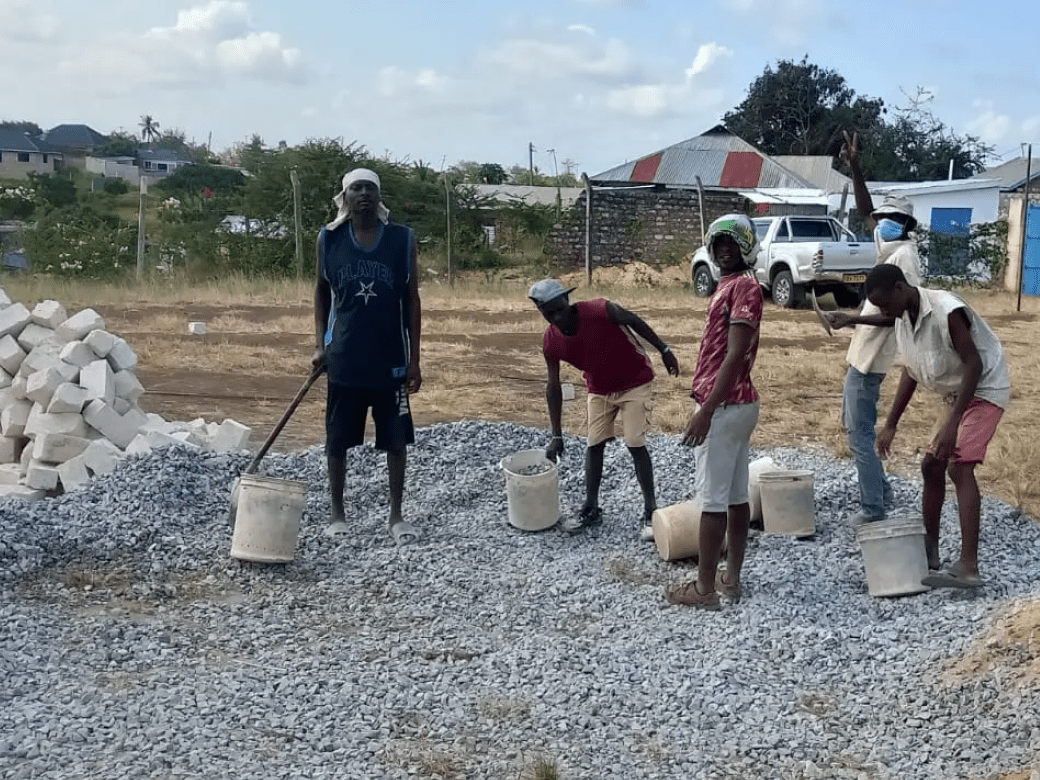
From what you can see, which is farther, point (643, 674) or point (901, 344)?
point (901, 344)

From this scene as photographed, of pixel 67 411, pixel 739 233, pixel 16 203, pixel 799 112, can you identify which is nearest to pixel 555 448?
pixel 739 233

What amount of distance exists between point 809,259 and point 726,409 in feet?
47.8

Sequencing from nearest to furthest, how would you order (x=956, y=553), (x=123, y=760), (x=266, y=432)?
(x=123, y=760) → (x=956, y=553) → (x=266, y=432)

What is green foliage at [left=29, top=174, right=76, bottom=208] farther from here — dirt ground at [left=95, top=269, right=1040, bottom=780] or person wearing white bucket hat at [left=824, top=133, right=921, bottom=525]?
person wearing white bucket hat at [left=824, top=133, right=921, bottom=525]

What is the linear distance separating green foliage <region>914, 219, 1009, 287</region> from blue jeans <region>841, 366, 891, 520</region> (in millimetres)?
18863

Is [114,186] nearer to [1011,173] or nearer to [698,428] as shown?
[1011,173]

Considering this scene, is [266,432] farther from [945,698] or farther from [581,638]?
[945,698]

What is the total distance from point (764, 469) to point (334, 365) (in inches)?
93.6

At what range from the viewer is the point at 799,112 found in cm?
4994

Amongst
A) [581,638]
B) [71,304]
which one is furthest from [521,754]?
[71,304]

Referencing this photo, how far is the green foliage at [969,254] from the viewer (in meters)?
23.5

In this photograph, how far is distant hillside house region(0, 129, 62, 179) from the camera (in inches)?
2687

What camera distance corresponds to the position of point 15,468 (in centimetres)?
717

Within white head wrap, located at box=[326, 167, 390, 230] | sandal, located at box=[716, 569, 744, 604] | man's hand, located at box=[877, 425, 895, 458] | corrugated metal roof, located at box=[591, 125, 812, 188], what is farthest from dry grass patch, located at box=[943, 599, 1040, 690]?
corrugated metal roof, located at box=[591, 125, 812, 188]
